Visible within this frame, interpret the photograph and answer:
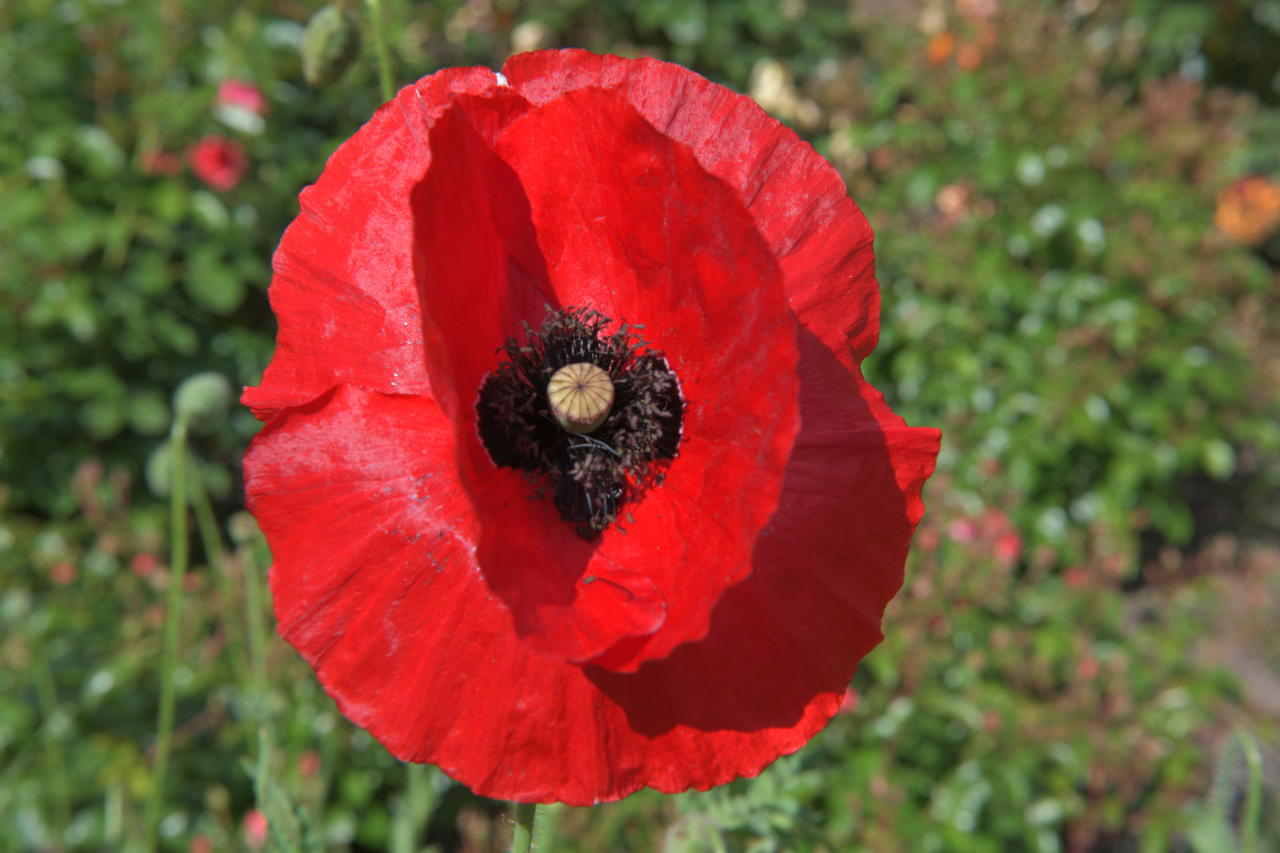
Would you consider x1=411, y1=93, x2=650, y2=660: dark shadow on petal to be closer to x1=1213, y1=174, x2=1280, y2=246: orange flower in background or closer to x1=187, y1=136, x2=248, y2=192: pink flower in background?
x1=187, y1=136, x2=248, y2=192: pink flower in background

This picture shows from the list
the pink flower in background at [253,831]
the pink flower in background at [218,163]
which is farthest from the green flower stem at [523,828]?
the pink flower in background at [218,163]

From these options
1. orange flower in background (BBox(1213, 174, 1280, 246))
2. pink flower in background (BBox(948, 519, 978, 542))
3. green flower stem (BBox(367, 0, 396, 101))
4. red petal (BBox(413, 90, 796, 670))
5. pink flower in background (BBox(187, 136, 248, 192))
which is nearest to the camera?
red petal (BBox(413, 90, 796, 670))

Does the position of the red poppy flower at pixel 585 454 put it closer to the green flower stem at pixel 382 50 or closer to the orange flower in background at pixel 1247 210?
the green flower stem at pixel 382 50

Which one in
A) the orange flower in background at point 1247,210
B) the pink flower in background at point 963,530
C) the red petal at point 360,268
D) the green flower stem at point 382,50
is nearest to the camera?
the red petal at point 360,268

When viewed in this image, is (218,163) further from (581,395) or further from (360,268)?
(581,395)

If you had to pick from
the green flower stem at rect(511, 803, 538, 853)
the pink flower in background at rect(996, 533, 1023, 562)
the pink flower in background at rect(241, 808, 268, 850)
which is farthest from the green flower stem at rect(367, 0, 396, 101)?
the pink flower in background at rect(996, 533, 1023, 562)

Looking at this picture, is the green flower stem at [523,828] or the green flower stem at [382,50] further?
the green flower stem at [382,50]

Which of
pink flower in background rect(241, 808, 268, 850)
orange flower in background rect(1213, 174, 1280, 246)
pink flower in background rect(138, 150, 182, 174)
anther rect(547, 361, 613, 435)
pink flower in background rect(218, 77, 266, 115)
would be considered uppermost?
anther rect(547, 361, 613, 435)
